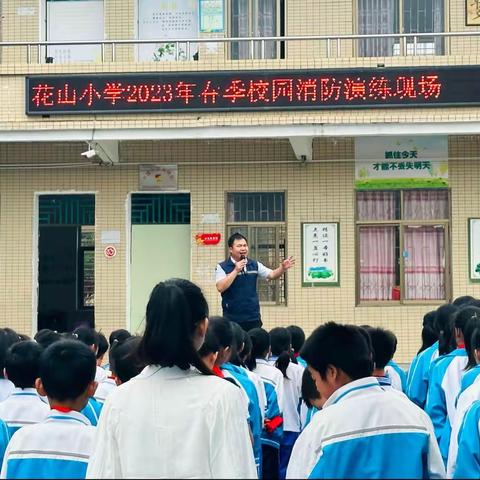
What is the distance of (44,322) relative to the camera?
13.4m

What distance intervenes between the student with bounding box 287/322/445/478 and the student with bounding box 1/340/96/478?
84cm

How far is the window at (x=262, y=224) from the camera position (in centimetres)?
1288

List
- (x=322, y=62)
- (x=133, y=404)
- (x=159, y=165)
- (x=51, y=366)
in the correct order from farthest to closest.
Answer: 1. (x=159, y=165)
2. (x=322, y=62)
3. (x=51, y=366)
4. (x=133, y=404)

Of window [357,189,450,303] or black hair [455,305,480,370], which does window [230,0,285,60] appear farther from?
black hair [455,305,480,370]

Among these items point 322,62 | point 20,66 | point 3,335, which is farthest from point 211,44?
point 3,335

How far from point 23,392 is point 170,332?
185 centimetres

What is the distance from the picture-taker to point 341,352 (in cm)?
313

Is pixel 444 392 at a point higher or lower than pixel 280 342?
lower

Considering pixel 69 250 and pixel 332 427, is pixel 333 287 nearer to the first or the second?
pixel 69 250

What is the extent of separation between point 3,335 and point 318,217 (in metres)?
8.04

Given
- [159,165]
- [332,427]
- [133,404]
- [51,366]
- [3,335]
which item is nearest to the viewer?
[133,404]

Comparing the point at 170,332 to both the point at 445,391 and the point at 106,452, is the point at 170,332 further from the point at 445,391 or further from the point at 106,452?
the point at 445,391

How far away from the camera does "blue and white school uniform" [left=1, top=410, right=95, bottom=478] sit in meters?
3.17

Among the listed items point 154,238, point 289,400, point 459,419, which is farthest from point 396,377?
point 154,238
